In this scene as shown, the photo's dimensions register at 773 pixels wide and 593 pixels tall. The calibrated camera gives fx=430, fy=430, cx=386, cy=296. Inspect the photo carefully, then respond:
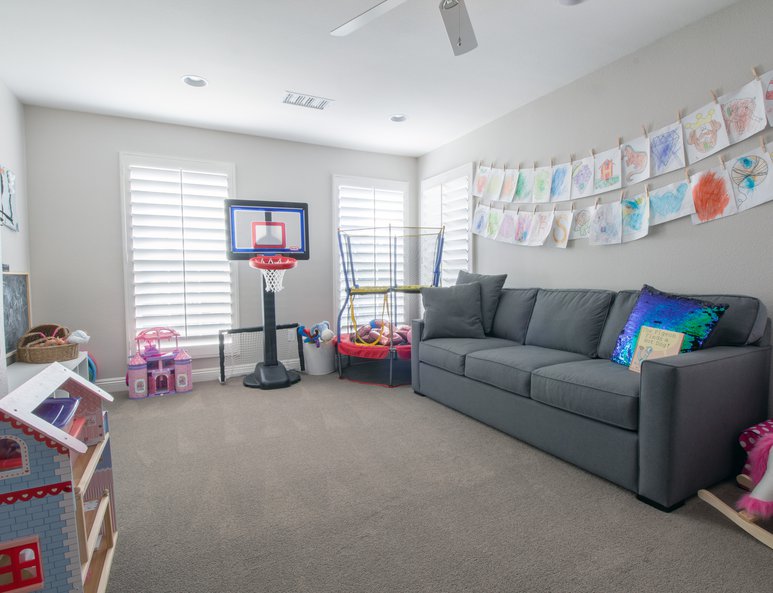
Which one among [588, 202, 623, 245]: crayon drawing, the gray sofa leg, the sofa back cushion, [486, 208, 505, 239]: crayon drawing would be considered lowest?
the gray sofa leg

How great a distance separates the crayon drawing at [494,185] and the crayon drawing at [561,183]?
557 mm

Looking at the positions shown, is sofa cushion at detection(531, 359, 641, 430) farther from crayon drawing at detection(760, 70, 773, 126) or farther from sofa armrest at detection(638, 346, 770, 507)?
crayon drawing at detection(760, 70, 773, 126)

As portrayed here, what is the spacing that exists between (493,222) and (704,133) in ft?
5.77

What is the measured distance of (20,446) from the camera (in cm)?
107

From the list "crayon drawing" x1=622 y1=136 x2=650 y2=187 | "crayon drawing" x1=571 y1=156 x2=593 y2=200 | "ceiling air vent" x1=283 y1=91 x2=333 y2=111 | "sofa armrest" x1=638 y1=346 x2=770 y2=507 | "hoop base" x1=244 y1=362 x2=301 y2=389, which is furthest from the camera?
"hoop base" x1=244 y1=362 x2=301 y2=389

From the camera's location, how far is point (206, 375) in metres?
4.19

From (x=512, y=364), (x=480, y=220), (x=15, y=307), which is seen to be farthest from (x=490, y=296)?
(x=15, y=307)

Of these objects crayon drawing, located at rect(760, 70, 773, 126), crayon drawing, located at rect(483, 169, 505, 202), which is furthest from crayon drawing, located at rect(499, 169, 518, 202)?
crayon drawing, located at rect(760, 70, 773, 126)

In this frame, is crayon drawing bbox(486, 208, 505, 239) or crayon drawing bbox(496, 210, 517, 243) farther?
crayon drawing bbox(486, 208, 505, 239)

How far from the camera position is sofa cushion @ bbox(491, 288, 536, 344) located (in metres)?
3.34

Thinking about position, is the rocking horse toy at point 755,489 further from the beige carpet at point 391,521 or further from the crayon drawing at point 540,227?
the crayon drawing at point 540,227

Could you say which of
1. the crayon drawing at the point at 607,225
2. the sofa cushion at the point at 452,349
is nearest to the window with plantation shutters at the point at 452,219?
the sofa cushion at the point at 452,349

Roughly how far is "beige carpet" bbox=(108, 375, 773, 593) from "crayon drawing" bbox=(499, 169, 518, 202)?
202cm

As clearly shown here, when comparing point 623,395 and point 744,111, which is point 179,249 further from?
point 744,111
